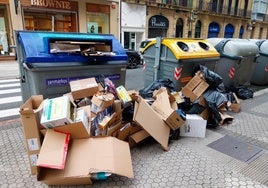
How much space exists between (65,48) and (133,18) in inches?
582

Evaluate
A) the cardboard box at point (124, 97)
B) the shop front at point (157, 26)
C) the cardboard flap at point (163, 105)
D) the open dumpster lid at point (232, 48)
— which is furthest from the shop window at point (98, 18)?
the cardboard box at point (124, 97)

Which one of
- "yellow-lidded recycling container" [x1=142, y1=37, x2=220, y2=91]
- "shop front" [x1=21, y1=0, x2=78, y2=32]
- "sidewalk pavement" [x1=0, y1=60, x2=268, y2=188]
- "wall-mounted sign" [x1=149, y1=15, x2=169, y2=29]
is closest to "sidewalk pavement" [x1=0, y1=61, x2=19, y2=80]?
"shop front" [x1=21, y1=0, x2=78, y2=32]

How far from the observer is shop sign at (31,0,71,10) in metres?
12.6

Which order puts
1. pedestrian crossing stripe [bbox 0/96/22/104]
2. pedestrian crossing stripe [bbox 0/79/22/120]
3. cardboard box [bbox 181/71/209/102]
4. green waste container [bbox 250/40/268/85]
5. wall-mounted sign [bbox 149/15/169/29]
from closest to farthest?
cardboard box [bbox 181/71/209/102]
pedestrian crossing stripe [bbox 0/79/22/120]
pedestrian crossing stripe [bbox 0/96/22/104]
green waste container [bbox 250/40/268/85]
wall-mounted sign [bbox 149/15/169/29]

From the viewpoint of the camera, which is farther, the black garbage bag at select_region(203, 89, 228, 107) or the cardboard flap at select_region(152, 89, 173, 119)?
the black garbage bag at select_region(203, 89, 228, 107)

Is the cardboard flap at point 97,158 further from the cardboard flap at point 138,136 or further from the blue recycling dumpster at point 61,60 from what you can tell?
the blue recycling dumpster at point 61,60

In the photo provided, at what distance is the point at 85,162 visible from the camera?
250 cm

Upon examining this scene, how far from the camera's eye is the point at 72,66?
11.5 ft

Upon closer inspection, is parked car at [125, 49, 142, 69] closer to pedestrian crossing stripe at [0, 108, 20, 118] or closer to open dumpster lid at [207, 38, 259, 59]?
open dumpster lid at [207, 38, 259, 59]

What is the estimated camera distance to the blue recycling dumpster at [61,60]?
329cm

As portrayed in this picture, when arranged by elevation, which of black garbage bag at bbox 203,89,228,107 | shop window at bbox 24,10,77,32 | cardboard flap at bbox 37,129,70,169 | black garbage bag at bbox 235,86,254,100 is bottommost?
black garbage bag at bbox 235,86,254,100

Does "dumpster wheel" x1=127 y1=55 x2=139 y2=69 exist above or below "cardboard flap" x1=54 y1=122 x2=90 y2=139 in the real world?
below

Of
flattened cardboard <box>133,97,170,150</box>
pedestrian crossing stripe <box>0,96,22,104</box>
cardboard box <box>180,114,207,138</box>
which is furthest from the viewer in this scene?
pedestrian crossing stripe <box>0,96,22,104</box>

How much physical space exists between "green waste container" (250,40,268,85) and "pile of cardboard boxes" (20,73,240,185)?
5.34 m
